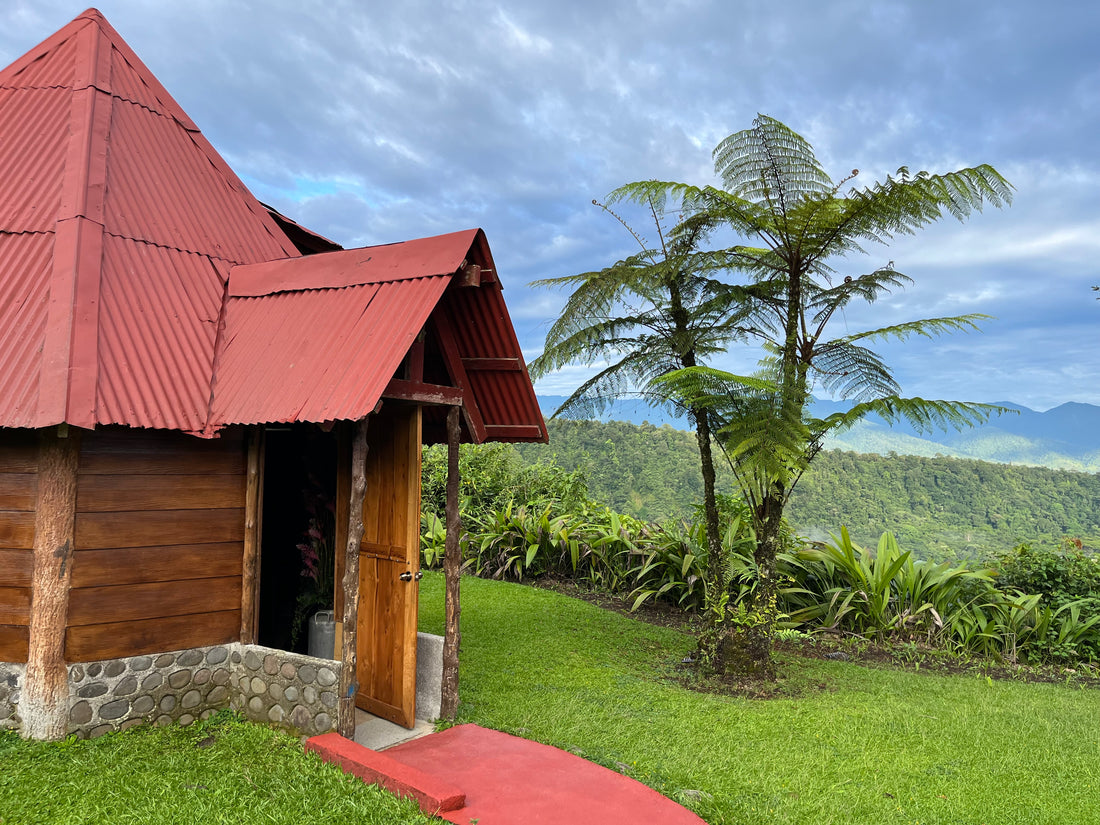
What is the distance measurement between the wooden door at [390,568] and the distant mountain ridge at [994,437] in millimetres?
2827

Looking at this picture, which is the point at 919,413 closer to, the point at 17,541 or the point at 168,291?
the point at 168,291

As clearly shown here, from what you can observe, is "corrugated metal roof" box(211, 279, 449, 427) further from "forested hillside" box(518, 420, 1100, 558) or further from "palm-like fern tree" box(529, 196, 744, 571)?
"forested hillside" box(518, 420, 1100, 558)

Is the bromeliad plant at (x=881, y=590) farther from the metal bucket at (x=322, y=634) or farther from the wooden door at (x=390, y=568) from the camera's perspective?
the metal bucket at (x=322, y=634)

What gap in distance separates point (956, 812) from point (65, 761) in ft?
17.0

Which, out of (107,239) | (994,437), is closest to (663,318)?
(107,239)

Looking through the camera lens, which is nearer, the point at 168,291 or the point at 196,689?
the point at 196,689

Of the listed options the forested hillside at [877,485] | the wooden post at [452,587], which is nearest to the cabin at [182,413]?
the wooden post at [452,587]

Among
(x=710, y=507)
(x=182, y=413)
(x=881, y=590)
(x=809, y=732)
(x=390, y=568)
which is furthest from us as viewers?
(x=881, y=590)

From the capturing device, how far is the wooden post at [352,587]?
453 centimetres

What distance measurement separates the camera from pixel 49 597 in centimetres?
442

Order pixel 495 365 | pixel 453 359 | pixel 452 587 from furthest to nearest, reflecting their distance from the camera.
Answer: pixel 495 365
pixel 453 359
pixel 452 587

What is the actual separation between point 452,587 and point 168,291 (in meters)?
3.04

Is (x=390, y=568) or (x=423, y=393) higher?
(x=423, y=393)

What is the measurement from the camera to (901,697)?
6.40 m
